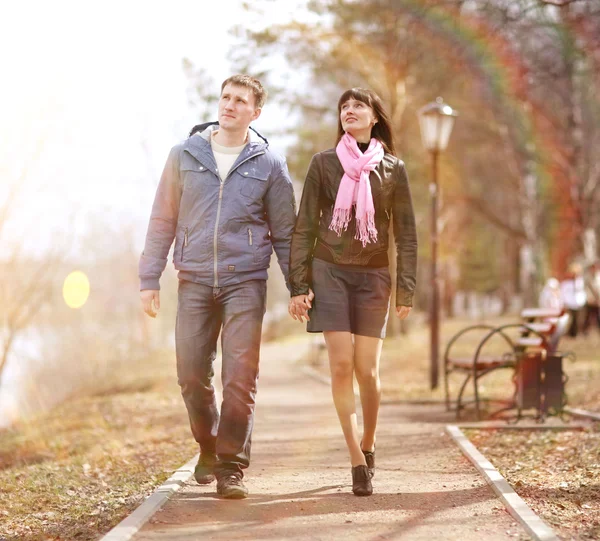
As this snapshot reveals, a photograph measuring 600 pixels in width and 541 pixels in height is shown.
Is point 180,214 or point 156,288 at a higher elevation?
point 180,214

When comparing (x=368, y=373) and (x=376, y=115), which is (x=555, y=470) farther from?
(x=376, y=115)

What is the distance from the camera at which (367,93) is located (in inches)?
212

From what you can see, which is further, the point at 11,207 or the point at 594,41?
the point at 11,207

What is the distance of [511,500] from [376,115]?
92.2 inches

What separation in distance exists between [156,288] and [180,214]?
462mm

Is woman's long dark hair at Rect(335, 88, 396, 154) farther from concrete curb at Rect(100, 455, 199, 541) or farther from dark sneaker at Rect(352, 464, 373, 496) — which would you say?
concrete curb at Rect(100, 455, 199, 541)

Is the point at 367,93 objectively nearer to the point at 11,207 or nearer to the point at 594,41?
the point at 594,41

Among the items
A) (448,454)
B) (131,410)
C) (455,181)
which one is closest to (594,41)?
(448,454)

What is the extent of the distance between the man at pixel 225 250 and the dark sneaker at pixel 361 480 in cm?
65

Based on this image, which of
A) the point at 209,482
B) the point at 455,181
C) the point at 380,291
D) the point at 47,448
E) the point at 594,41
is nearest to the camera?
the point at 380,291

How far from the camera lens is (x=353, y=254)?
527cm

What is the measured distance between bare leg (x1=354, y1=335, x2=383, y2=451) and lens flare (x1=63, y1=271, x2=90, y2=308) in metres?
29.9

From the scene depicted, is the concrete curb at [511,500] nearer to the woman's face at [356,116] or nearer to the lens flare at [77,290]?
the woman's face at [356,116]

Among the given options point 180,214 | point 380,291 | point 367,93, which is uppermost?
point 367,93
